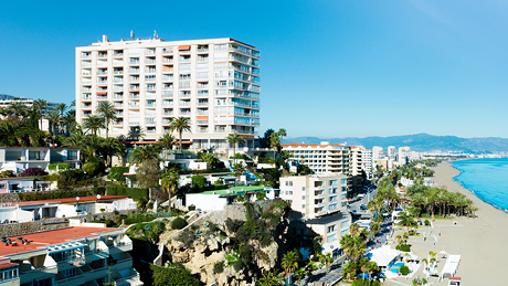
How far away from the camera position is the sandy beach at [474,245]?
203 ft

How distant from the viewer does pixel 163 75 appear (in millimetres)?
92125

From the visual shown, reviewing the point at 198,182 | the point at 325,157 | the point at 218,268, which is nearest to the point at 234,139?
the point at 198,182

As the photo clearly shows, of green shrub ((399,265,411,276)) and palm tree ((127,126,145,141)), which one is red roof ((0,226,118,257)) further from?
palm tree ((127,126,145,141))

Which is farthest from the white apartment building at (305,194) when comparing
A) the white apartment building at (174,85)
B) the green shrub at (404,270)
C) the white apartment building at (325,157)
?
the white apartment building at (325,157)

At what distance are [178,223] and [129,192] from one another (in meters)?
9.09

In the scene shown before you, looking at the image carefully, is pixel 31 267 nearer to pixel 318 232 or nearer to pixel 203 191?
pixel 203 191

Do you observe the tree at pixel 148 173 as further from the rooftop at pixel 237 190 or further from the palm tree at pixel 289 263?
the palm tree at pixel 289 263

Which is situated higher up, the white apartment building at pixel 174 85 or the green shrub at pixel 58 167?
the white apartment building at pixel 174 85

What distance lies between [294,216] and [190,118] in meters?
26.3

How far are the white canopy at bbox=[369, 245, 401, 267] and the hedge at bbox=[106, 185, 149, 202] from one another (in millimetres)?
27515

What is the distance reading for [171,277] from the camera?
45.7 metres

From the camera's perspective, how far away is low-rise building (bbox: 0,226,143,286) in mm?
32594

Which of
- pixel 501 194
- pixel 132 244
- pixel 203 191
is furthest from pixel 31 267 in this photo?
pixel 501 194

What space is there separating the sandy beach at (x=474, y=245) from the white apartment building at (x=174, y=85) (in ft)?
112
